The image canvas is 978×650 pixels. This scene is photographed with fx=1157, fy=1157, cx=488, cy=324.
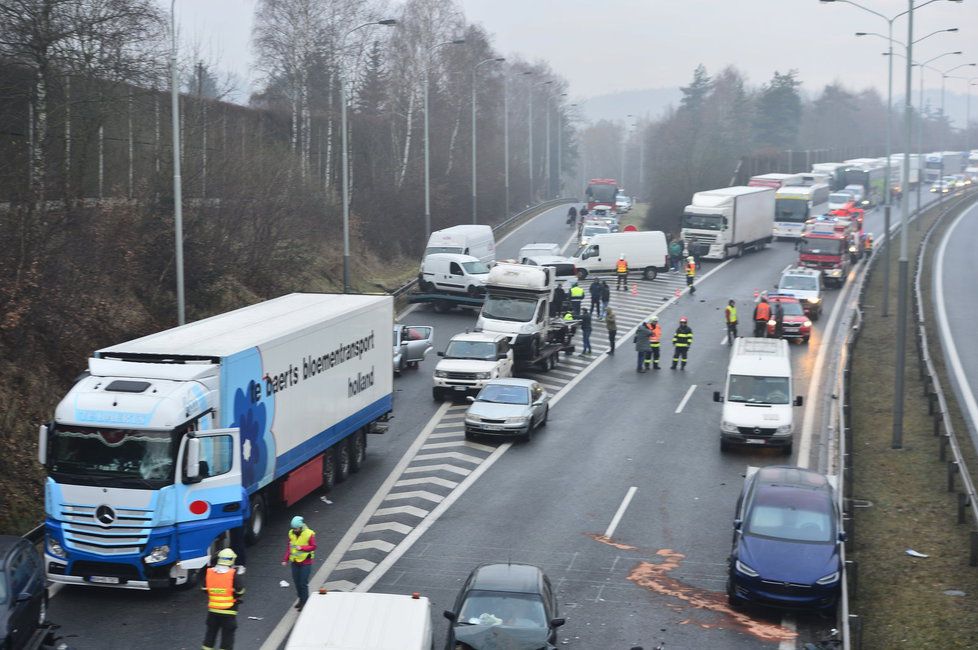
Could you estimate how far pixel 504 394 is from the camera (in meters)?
28.1

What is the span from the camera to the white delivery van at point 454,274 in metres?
44.6

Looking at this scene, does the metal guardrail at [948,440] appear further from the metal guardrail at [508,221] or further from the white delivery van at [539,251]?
the metal guardrail at [508,221]

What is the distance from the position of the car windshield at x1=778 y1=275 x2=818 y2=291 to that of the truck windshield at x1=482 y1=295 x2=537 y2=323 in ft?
43.3

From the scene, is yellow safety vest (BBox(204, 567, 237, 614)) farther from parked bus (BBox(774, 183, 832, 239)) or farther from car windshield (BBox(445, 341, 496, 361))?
parked bus (BBox(774, 183, 832, 239))

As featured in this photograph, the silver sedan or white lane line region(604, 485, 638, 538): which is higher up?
the silver sedan

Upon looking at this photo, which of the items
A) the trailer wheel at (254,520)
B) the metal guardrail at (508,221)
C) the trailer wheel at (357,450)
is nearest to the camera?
the trailer wheel at (254,520)

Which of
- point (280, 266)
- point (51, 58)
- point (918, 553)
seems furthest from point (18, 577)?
point (280, 266)

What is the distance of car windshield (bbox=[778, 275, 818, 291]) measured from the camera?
43750 mm

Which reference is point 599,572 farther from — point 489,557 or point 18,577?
point 18,577

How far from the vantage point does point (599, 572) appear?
60.9 feet

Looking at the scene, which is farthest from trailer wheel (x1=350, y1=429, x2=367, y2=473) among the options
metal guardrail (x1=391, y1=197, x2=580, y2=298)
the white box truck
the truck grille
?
the white box truck

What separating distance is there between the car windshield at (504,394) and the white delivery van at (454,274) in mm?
16227

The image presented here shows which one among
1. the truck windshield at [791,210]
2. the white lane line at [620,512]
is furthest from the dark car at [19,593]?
the truck windshield at [791,210]

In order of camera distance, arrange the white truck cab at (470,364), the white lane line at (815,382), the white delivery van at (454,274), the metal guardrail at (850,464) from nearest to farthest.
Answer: the metal guardrail at (850,464) → the white lane line at (815,382) → the white truck cab at (470,364) → the white delivery van at (454,274)
